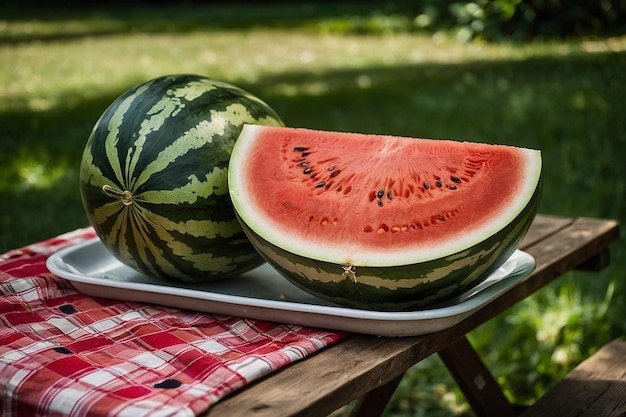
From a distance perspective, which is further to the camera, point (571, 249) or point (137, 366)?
point (571, 249)

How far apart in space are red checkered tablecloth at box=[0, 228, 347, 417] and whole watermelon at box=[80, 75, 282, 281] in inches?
6.0

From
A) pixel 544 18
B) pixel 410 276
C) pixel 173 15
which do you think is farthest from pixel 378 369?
pixel 173 15

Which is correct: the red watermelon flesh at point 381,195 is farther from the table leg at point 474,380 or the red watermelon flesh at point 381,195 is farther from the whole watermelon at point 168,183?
the table leg at point 474,380

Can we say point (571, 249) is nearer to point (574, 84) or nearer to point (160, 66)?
point (574, 84)

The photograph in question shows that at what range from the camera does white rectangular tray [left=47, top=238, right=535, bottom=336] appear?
5.62ft

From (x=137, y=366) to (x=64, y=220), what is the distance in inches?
124

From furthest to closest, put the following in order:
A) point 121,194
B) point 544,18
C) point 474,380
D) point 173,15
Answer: point 173,15
point 544,18
point 474,380
point 121,194

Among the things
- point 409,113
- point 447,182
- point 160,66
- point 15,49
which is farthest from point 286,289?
point 15,49

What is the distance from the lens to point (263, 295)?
→ 80.7 inches

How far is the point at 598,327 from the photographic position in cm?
351

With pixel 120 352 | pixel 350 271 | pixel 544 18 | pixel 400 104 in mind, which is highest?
pixel 120 352

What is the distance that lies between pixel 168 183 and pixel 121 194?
11 centimetres

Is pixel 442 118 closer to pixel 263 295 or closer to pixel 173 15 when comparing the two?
pixel 263 295

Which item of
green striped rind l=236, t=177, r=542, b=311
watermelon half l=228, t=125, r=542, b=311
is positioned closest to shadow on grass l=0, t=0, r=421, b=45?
watermelon half l=228, t=125, r=542, b=311
